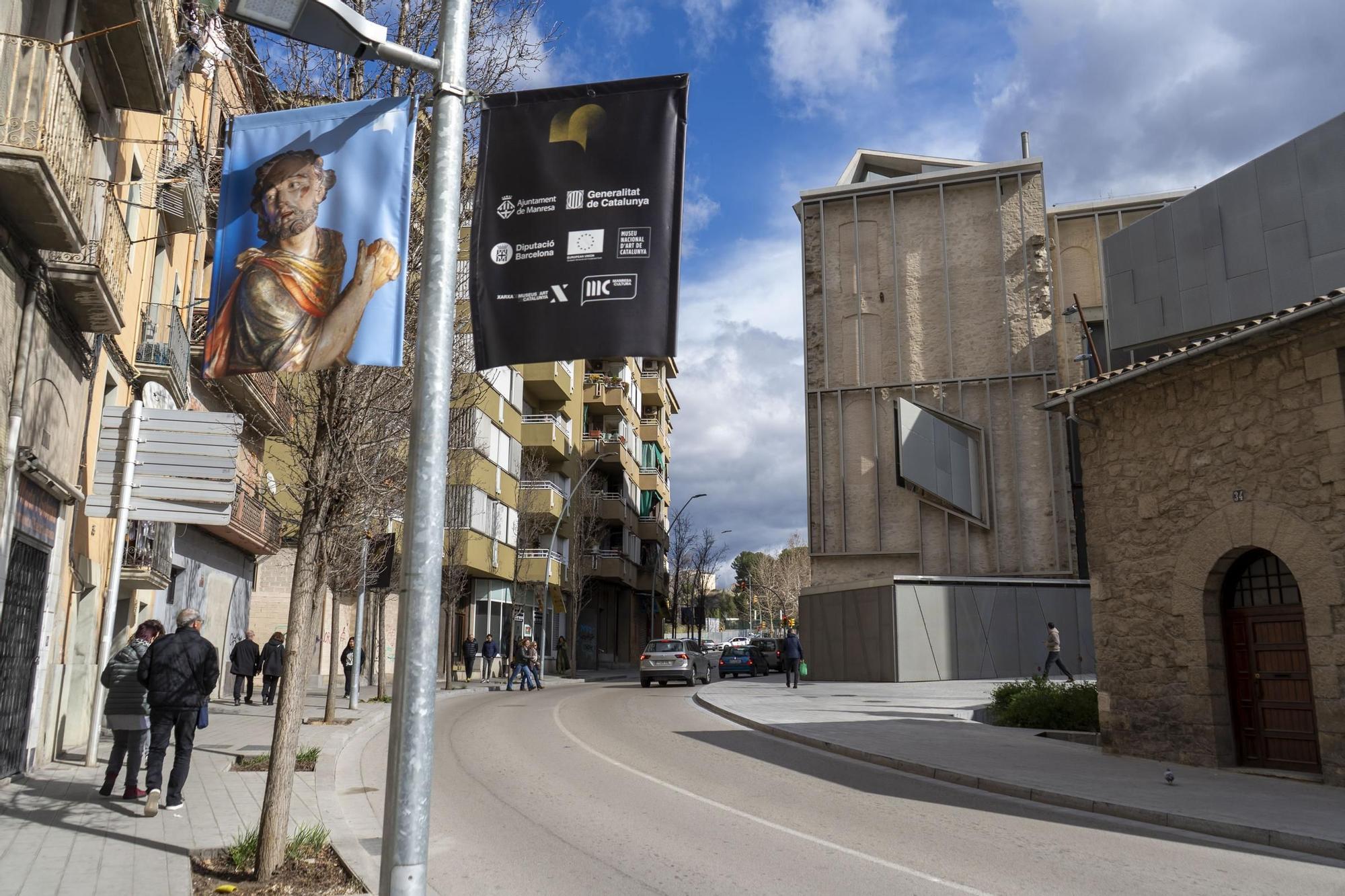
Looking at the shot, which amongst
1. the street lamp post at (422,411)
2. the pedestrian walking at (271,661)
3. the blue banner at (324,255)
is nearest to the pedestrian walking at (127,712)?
the blue banner at (324,255)

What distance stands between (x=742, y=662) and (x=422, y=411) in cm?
4076

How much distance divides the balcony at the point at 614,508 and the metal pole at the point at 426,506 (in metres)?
47.0

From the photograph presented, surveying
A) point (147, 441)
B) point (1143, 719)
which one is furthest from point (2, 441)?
point (1143, 719)

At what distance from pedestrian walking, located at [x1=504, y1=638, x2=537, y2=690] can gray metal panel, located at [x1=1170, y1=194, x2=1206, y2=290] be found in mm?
20806

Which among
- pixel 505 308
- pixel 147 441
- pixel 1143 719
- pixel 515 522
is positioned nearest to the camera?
pixel 505 308

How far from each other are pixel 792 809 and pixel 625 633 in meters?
52.9

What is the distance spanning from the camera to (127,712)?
948 cm

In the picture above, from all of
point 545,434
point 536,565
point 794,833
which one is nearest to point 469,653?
point 536,565

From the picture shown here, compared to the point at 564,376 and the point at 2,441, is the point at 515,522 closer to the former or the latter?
the point at 564,376

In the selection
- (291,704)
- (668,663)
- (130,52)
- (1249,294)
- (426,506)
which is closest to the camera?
(426,506)

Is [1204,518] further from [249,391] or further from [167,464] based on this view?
[249,391]

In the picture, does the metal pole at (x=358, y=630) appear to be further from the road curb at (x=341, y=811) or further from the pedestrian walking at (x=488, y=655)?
the pedestrian walking at (x=488, y=655)

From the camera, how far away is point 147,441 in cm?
1174

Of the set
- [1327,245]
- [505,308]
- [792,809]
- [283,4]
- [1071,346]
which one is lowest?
[792,809]
